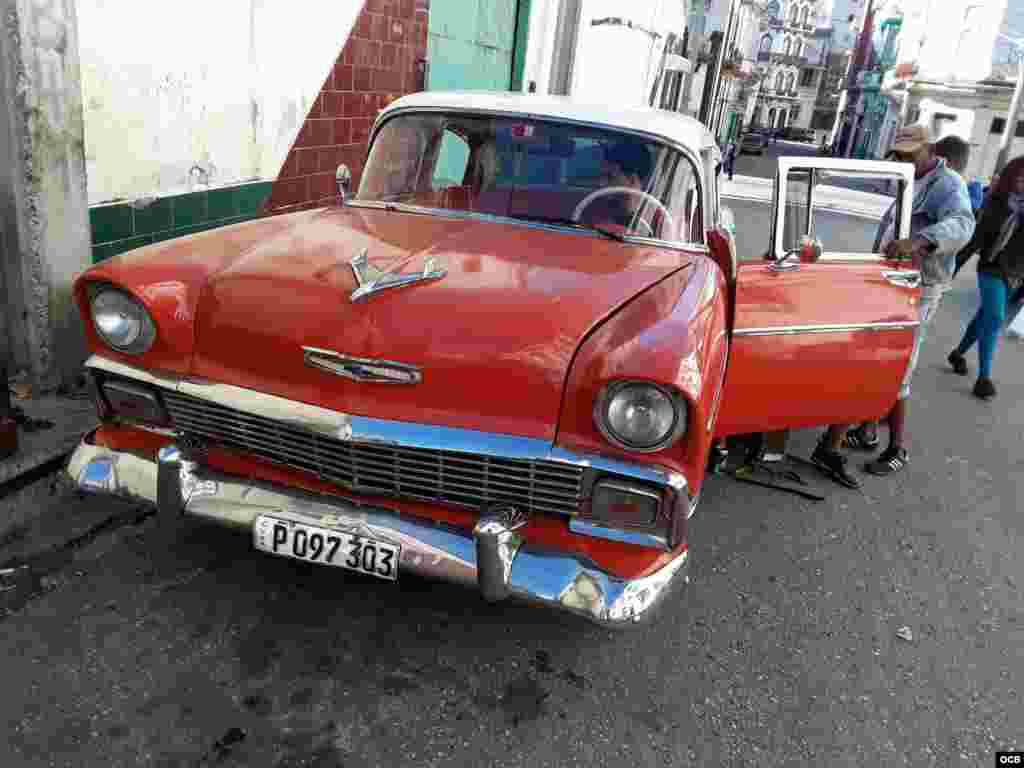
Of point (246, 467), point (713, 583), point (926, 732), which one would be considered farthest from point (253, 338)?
point (926, 732)

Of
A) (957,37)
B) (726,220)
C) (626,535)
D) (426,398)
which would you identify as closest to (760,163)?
(957,37)

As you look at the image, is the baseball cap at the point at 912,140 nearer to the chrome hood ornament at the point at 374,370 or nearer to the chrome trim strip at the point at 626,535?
the chrome trim strip at the point at 626,535

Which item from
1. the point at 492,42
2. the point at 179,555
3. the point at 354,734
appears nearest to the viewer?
the point at 354,734

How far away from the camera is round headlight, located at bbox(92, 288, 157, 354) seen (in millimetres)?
2559

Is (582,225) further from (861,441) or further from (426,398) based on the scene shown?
(861,441)

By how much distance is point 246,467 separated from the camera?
103 inches

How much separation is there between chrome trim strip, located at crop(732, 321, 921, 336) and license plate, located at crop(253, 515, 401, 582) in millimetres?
1628

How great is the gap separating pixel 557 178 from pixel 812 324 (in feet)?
3.95

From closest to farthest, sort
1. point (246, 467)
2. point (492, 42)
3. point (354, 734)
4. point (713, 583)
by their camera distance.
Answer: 1. point (354, 734)
2. point (246, 467)
3. point (713, 583)
4. point (492, 42)

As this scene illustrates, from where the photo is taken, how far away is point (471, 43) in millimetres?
8906

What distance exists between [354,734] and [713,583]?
159 cm

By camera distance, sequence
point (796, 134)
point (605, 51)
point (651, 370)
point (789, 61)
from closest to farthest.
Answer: point (651, 370), point (605, 51), point (789, 61), point (796, 134)

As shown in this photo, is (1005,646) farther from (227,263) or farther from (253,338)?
(227,263)

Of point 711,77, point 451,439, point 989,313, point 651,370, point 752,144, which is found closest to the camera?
point 651,370
